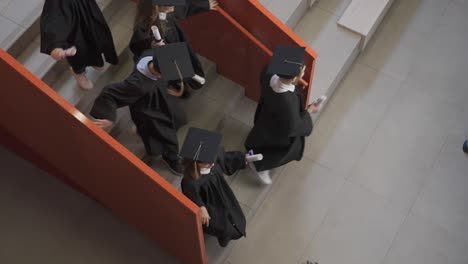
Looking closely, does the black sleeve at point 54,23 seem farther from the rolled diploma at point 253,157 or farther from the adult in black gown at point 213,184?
the rolled diploma at point 253,157

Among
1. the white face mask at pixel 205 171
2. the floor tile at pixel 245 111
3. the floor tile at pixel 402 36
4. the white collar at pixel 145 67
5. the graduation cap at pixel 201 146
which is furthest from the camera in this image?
the floor tile at pixel 402 36

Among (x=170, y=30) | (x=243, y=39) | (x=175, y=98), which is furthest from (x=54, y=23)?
(x=243, y=39)

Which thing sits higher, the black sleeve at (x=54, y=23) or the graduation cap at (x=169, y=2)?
the graduation cap at (x=169, y=2)

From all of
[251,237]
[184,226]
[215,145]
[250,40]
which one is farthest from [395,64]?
[184,226]

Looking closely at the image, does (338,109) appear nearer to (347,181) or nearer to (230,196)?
(347,181)

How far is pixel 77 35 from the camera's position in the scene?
3.47 m

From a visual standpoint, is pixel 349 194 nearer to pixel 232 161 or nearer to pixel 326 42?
pixel 232 161

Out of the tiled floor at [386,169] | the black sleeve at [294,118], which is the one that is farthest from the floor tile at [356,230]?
the black sleeve at [294,118]

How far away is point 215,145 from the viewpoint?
3.02m

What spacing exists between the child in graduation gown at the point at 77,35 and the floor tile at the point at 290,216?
1.46 meters

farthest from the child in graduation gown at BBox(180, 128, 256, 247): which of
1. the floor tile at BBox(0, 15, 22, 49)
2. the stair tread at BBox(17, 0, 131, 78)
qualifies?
the floor tile at BBox(0, 15, 22, 49)

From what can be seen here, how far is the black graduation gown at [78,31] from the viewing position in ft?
10.8

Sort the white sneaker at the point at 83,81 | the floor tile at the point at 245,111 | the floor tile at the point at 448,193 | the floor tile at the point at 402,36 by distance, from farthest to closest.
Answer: the floor tile at the point at 402,36 → the floor tile at the point at 245,111 → the floor tile at the point at 448,193 → the white sneaker at the point at 83,81

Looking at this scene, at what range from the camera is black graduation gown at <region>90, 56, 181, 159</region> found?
3205 millimetres
